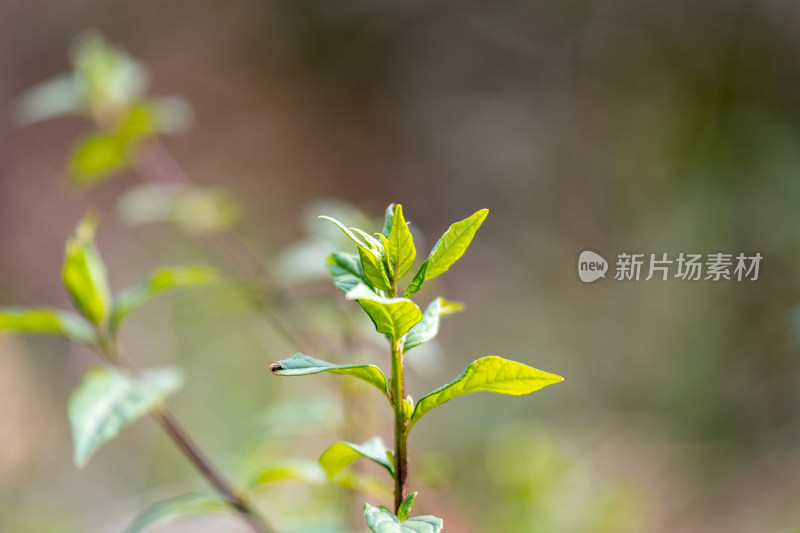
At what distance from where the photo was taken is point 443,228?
3.73 meters

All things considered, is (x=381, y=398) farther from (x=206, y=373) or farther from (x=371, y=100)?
(x=371, y=100)

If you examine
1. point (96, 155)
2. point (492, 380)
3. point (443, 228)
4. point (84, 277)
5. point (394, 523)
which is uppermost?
point (443, 228)

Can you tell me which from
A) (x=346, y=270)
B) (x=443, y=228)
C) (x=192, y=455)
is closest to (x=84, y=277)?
(x=192, y=455)

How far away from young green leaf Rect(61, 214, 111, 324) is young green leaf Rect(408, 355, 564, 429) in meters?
0.47

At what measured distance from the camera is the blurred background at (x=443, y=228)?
1390mm

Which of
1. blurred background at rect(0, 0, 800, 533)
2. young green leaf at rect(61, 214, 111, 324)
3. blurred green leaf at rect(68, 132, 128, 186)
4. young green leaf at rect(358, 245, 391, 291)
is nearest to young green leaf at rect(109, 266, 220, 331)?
young green leaf at rect(61, 214, 111, 324)

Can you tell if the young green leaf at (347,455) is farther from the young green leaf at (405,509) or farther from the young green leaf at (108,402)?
the young green leaf at (108,402)

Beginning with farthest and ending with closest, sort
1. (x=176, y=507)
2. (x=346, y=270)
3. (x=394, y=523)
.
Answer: (x=176, y=507) → (x=346, y=270) → (x=394, y=523)

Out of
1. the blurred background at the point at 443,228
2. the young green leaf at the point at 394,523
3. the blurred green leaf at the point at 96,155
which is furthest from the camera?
the blurred background at the point at 443,228

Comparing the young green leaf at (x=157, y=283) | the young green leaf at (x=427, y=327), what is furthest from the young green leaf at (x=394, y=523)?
the young green leaf at (x=157, y=283)

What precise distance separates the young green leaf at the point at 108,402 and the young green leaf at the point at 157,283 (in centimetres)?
7

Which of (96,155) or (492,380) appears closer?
(492,380)

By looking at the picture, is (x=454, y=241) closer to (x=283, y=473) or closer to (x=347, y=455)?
(x=347, y=455)

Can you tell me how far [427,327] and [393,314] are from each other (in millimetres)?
50
